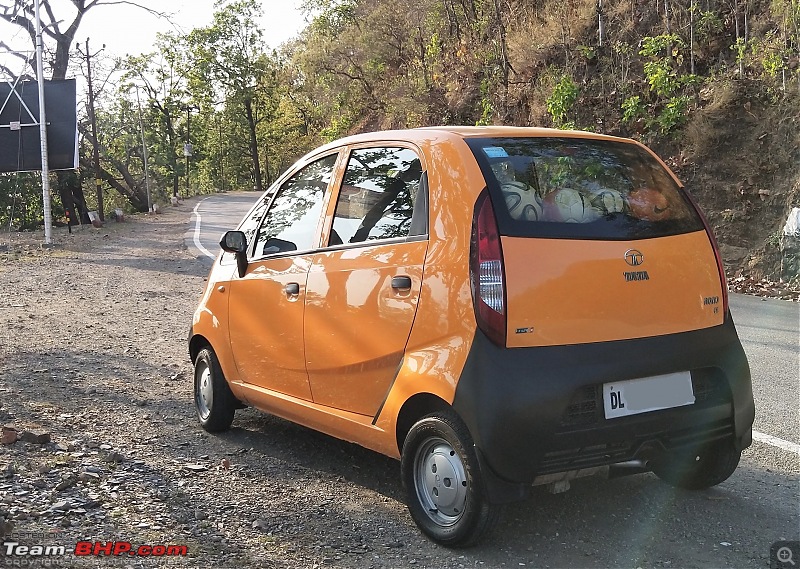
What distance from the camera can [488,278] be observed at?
3453 millimetres

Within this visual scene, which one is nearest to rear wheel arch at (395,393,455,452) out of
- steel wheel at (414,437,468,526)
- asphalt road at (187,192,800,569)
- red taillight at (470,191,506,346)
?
steel wheel at (414,437,468,526)

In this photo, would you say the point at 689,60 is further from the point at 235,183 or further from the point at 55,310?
the point at 235,183

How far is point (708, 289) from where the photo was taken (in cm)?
385

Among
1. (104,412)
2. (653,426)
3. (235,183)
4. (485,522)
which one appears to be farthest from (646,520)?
(235,183)

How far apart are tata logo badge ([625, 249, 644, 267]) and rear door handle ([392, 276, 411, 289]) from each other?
3.09ft

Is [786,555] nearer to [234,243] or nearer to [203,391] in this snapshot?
[234,243]

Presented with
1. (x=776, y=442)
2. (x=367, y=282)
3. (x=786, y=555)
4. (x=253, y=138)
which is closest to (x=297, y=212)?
(x=367, y=282)

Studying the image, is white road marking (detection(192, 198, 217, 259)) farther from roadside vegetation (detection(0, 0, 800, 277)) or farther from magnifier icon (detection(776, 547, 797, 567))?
magnifier icon (detection(776, 547, 797, 567))

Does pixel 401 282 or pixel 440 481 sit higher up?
pixel 401 282

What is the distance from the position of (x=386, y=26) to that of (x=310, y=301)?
30541 mm

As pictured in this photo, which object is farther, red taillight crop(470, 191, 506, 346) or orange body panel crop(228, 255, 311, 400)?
orange body panel crop(228, 255, 311, 400)

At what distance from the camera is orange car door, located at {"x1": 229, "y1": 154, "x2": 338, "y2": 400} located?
4.59 m

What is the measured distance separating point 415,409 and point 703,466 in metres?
1.50

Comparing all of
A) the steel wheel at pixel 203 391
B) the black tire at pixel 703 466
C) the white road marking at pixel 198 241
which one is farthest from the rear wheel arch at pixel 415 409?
the white road marking at pixel 198 241
